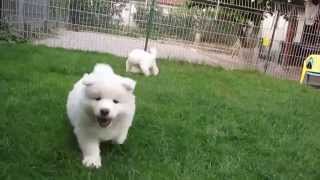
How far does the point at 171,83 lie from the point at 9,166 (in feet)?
10.6

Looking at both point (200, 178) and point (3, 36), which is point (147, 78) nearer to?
point (3, 36)

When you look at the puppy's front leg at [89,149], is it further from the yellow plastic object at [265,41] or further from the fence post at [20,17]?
the yellow plastic object at [265,41]

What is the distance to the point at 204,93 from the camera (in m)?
5.54

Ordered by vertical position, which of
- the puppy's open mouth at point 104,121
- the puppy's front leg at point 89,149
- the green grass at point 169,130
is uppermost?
the puppy's open mouth at point 104,121

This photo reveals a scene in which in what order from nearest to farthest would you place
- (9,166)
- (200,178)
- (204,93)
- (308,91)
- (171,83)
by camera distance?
(9,166)
(200,178)
(204,93)
(171,83)
(308,91)

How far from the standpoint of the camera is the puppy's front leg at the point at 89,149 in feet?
10.1

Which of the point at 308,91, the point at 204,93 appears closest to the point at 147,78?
the point at 204,93

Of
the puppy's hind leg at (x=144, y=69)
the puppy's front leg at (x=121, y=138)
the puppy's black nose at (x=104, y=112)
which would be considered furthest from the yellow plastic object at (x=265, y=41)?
the puppy's black nose at (x=104, y=112)

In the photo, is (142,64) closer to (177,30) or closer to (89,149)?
(177,30)

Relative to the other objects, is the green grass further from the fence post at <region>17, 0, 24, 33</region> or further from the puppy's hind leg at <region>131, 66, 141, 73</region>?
the fence post at <region>17, 0, 24, 33</region>

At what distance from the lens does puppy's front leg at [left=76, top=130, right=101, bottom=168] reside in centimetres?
308

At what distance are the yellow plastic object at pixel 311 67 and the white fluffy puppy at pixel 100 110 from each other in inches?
201

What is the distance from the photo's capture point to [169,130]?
3992mm

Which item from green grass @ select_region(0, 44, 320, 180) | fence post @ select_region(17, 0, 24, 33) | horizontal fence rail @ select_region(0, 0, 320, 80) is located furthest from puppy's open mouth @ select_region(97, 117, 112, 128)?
fence post @ select_region(17, 0, 24, 33)
